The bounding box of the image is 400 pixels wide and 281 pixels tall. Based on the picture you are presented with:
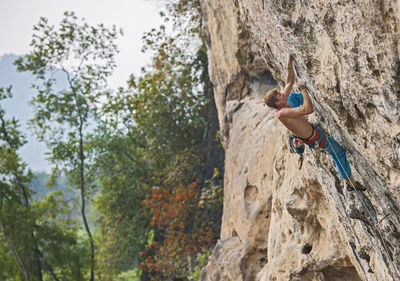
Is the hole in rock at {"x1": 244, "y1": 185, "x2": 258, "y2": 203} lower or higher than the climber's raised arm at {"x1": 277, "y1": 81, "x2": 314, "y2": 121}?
lower

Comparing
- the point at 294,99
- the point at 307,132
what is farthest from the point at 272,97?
the point at 307,132

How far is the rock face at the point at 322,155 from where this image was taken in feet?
11.2

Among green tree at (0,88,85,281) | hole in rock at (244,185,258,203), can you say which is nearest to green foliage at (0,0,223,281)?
green tree at (0,88,85,281)

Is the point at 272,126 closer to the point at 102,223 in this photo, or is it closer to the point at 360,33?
the point at 360,33

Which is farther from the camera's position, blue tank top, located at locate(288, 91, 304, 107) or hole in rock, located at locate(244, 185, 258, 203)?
hole in rock, located at locate(244, 185, 258, 203)

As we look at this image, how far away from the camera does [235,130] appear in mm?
10359

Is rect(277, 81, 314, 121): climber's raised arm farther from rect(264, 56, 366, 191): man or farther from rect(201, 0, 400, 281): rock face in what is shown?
rect(201, 0, 400, 281): rock face

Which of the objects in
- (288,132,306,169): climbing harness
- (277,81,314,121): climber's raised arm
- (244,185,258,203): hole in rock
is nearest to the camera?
(277,81,314,121): climber's raised arm

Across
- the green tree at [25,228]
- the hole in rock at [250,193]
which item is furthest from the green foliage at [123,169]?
the hole in rock at [250,193]

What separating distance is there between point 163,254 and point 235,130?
8036mm

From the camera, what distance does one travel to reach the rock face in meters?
3.41

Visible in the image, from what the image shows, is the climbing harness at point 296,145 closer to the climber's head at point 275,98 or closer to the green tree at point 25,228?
the climber's head at point 275,98

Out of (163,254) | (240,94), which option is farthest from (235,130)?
(163,254)

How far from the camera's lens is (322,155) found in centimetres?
534
